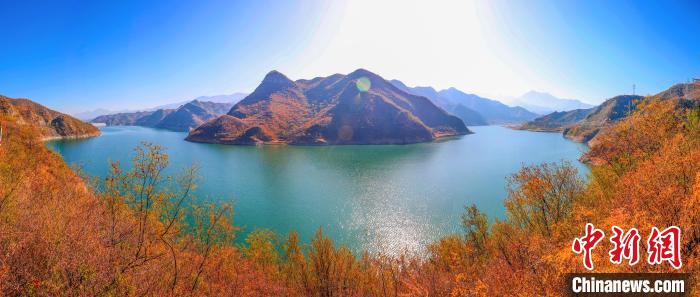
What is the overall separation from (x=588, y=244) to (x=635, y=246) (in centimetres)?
160

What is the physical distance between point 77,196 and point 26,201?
6159 millimetres

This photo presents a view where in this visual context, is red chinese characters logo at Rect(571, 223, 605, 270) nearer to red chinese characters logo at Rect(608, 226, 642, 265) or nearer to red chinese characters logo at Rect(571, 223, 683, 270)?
red chinese characters logo at Rect(571, 223, 683, 270)

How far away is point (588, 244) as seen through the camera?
42.0ft

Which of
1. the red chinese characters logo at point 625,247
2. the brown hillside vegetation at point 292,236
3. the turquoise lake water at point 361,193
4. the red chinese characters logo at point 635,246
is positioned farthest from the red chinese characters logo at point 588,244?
the turquoise lake water at point 361,193

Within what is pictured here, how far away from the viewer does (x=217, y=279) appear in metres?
23.5

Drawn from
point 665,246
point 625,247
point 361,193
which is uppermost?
point 665,246

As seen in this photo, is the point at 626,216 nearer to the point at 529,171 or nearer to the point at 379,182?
the point at 529,171

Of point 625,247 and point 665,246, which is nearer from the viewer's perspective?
point 665,246

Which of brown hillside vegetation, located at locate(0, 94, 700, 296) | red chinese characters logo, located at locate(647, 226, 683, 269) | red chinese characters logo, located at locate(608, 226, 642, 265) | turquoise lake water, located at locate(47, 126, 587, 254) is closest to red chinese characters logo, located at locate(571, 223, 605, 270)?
brown hillside vegetation, located at locate(0, 94, 700, 296)

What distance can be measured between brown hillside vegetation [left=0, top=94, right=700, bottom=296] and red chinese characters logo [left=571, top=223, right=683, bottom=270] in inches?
12.7

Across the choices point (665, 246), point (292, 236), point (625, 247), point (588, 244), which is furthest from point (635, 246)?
point (292, 236)

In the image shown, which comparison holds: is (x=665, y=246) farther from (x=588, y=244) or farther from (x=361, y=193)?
(x=361, y=193)

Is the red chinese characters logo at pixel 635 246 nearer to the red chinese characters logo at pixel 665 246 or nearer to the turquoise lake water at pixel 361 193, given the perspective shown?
the red chinese characters logo at pixel 665 246

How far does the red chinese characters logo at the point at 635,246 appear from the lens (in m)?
11.7
